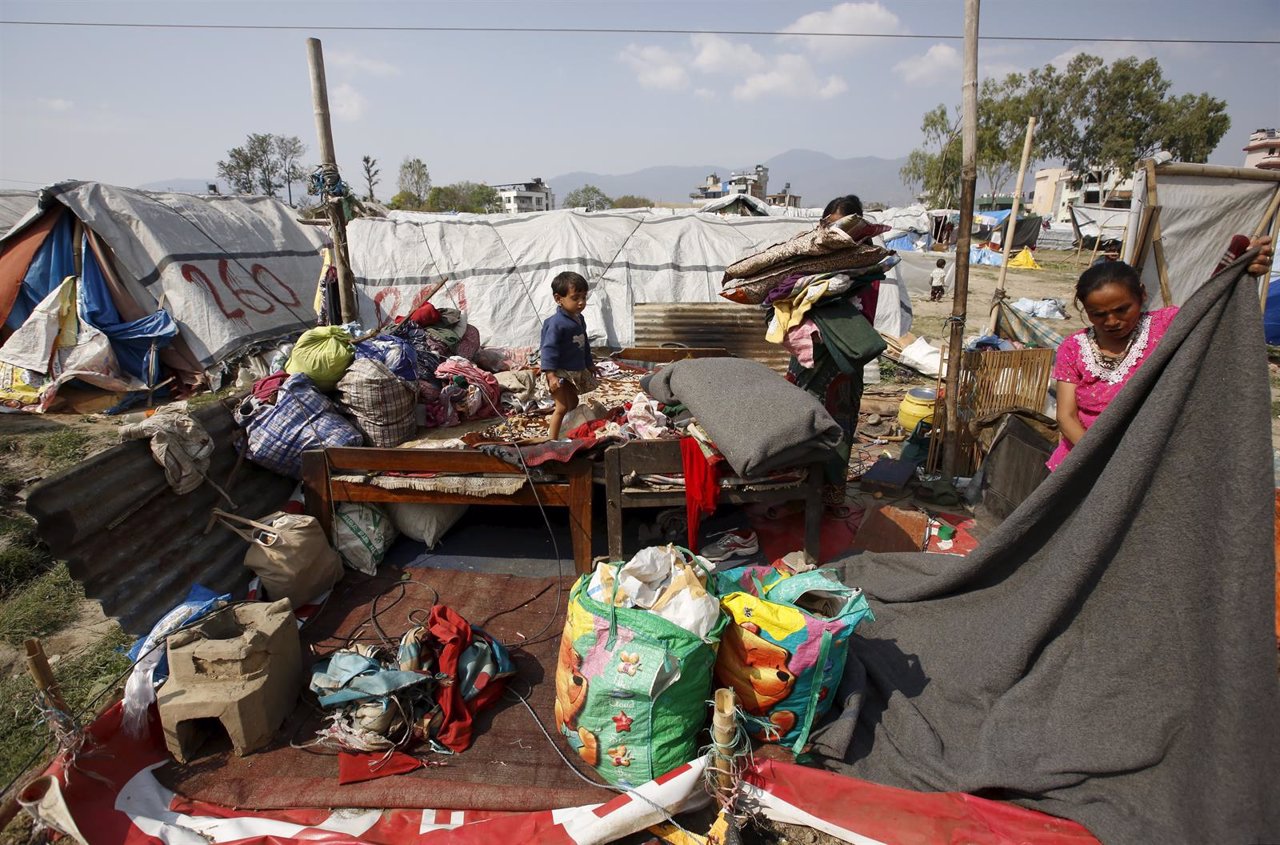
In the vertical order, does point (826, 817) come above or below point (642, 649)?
below

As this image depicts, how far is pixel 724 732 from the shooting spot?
7.49ft

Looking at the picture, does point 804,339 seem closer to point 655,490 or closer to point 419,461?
point 655,490

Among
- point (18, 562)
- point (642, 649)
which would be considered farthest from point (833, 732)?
point (18, 562)

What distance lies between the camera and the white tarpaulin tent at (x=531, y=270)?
9.12m

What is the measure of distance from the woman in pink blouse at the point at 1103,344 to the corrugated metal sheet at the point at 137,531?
14.5ft

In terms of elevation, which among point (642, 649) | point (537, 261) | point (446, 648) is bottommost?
point (446, 648)

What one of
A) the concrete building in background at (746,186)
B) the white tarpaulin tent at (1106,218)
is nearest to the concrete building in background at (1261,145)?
the white tarpaulin tent at (1106,218)

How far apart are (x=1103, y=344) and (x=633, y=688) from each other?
101 inches

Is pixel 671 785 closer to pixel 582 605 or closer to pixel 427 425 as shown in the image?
pixel 582 605

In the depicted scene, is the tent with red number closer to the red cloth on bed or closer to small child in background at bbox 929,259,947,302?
the red cloth on bed

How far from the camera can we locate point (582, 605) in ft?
8.02

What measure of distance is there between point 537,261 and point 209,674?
7.56m

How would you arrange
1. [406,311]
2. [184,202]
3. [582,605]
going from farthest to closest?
[184,202] → [406,311] → [582,605]

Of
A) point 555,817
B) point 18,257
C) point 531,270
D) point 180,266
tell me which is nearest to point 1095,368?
point 555,817
